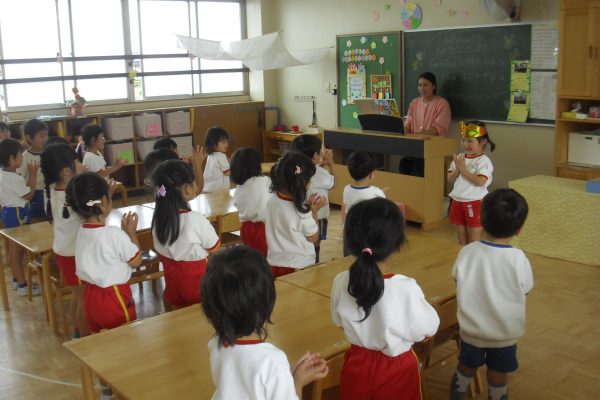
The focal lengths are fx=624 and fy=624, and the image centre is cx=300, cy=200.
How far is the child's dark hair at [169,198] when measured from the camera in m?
2.76

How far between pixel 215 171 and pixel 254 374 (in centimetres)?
338

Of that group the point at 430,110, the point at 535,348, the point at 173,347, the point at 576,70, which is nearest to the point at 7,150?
the point at 173,347

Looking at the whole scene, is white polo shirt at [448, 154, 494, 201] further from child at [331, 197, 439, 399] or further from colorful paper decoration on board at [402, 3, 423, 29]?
colorful paper decoration on board at [402, 3, 423, 29]

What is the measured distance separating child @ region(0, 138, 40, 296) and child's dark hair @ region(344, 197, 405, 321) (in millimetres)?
3059

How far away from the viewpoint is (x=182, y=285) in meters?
2.86

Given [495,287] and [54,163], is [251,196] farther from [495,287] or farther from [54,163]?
[495,287]

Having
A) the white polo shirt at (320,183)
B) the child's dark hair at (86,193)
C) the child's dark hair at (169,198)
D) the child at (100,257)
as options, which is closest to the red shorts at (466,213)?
the white polo shirt at (320,183)

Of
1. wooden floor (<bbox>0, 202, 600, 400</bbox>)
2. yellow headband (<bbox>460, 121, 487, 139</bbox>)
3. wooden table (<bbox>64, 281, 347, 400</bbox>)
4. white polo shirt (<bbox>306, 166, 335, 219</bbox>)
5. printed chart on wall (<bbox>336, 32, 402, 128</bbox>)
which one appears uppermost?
printed chart on wall (<bbox>336, 32, 402, 128</bbox>)

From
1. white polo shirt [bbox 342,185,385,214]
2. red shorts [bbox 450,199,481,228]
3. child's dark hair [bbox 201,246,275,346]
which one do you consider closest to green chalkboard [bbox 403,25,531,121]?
red shorts [bbox 450,199,481,228]

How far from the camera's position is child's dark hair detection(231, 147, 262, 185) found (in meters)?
3.52

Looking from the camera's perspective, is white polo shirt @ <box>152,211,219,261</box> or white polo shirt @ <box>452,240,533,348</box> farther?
white polo shirt @ <box>152,211,219,261</box>

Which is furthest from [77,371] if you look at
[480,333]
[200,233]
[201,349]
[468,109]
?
[468,109]

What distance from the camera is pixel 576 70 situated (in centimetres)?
501

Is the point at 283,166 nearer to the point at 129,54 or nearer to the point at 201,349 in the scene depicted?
the point at 201,349
